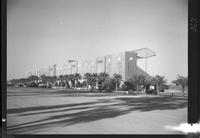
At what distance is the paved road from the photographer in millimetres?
4105

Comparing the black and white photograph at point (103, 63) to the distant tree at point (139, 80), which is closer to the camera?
the black and white photograph at point (103, 63)

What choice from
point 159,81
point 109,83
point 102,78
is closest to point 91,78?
point 102,78

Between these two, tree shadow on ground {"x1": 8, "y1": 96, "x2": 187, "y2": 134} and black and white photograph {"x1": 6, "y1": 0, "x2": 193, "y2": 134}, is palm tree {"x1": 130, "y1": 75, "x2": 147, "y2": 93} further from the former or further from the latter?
tree shadow on ground {"x1": 8, "y1": 96, "x2": 187, "y2": 134}

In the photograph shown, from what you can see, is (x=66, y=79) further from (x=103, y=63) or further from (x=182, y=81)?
(x=182, y=81)

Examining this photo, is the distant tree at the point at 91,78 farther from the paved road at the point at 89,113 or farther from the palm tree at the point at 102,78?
the paved road at the point at 89,113

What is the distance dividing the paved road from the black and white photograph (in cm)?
2

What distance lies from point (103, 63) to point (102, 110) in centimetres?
88

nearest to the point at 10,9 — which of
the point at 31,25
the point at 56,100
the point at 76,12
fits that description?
the point at 31,25

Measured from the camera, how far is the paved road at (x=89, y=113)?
13.5 feet

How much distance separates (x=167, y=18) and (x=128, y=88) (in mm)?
1519

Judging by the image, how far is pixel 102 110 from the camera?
13.9 ft

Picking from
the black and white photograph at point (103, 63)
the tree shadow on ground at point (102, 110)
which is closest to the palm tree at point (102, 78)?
the black and white photograph at point (103, 63)

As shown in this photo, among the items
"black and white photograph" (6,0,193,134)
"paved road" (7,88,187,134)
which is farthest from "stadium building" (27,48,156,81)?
"paved road" (7,88,187,134)

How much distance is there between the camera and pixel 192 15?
4277mm
